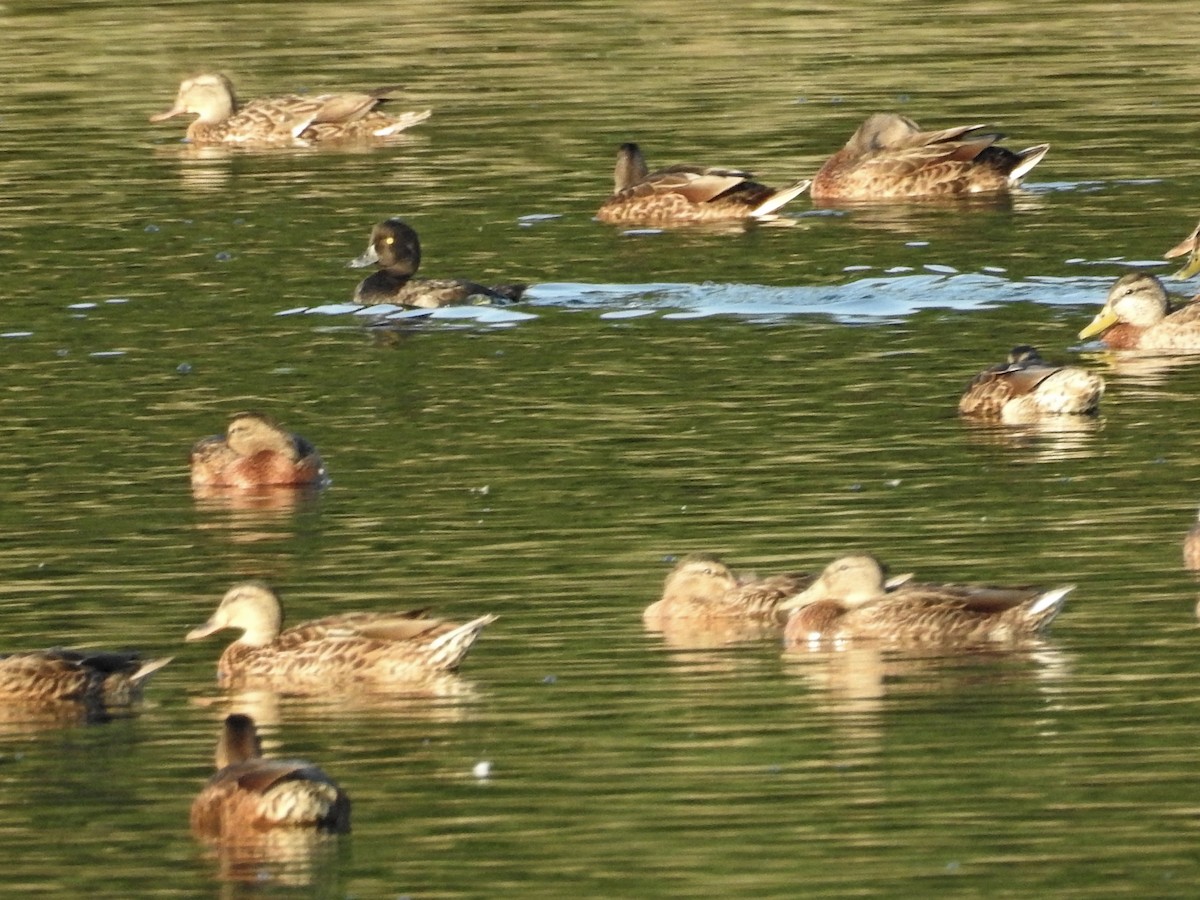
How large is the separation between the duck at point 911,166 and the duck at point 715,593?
615 inches

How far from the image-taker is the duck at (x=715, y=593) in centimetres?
1576

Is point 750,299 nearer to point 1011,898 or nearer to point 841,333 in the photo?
point 841,333

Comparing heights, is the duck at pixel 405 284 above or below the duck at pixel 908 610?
below

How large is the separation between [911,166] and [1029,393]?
35.6ft

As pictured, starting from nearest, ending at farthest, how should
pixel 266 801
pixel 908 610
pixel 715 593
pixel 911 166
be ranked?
pixel 266 801
pixel 908 610
pixel 715 593
pixel 911 166

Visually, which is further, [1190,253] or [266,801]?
[1190,253]

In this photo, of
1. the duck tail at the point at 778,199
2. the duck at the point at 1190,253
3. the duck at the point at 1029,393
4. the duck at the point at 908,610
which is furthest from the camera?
the duck tail at the point at 778,199

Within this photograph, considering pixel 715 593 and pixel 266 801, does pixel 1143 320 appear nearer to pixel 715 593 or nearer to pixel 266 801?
pixel 715 593

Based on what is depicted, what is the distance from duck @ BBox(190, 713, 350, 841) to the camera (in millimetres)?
12523

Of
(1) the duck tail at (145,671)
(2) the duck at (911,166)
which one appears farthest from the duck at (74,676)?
(2) the duck at (911,166)

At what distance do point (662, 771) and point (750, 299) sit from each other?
42.0ft

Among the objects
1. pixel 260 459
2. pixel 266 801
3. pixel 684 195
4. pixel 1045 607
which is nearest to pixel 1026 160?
pixel 684 195

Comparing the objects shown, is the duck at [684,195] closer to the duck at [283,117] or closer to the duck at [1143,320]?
the duck at [1143,320]

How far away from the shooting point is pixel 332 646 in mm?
15359
